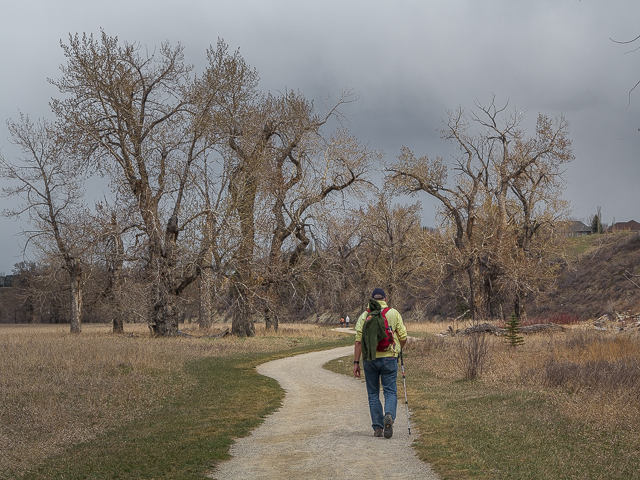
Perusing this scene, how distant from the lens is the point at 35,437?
9828 mm

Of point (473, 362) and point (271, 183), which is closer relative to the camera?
point (473, 362)

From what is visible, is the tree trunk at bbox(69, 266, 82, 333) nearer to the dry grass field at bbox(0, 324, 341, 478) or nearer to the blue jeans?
the dry grass field at bbox(0, 324, 341, 478)

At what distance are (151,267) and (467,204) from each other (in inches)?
943

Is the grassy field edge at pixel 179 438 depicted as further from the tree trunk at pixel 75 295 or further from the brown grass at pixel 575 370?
the tree trunk at pixel 75 295

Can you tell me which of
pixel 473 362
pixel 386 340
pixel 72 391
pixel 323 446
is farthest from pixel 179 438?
pixel 473 362

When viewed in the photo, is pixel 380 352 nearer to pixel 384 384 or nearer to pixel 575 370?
pixel 384 384

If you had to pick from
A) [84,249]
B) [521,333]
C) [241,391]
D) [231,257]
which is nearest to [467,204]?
[521,333]

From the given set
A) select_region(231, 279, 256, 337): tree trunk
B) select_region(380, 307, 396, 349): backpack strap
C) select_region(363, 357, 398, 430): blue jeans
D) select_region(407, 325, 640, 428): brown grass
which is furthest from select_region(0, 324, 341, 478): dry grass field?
select_region(231, 279, 256, 337): tree trunk

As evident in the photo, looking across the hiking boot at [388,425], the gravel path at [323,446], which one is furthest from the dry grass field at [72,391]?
the hiking boot at [388,425]

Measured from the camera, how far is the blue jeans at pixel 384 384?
9211 mm

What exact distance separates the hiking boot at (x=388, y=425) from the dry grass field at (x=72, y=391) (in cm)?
494

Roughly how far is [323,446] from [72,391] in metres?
7.47

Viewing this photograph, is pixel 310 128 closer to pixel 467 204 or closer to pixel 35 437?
pixel 467 204

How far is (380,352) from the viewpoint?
30.3 ft
